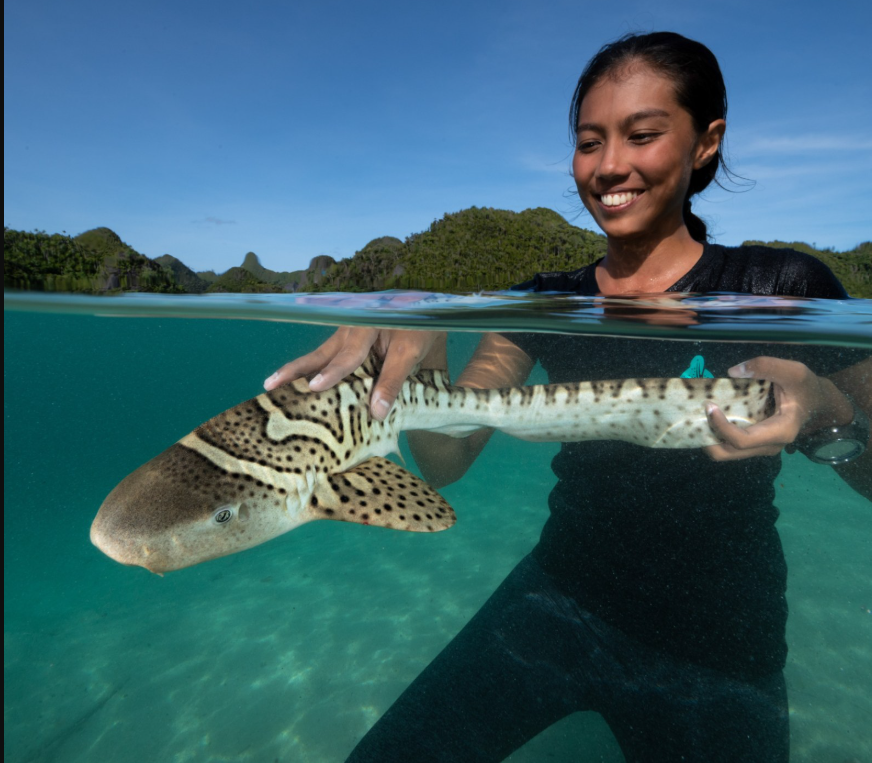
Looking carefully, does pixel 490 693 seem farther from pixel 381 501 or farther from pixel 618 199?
pixel 618 199

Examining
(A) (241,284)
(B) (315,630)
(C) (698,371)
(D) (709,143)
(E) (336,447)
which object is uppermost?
(D) (709,143)

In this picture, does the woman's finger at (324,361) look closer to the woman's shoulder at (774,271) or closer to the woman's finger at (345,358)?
the woman's finger at (345,358)

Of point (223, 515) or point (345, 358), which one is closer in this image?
point (223, 515)

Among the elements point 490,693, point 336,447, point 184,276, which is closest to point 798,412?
point 490,693

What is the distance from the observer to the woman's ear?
3658 mm

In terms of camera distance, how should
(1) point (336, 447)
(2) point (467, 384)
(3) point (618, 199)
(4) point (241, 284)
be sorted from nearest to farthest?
(1) point (336, 447) < (3) point (618, 199) < (2) point (467, 384) < (4) point (241, 284)

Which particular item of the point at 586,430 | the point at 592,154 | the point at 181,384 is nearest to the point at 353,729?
the point at 586,430

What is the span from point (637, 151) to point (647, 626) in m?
3.32

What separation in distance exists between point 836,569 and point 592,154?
1018 cm

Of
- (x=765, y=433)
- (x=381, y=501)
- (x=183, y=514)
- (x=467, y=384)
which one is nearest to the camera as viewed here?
(x=183, y=514)

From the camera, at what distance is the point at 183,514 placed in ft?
8.01

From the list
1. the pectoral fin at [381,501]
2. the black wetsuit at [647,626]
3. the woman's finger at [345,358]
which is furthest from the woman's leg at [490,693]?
the woman's finger at [345,358]

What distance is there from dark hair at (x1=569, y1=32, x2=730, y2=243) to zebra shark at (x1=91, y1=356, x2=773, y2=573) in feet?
6.42

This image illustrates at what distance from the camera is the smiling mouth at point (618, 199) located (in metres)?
3.63
